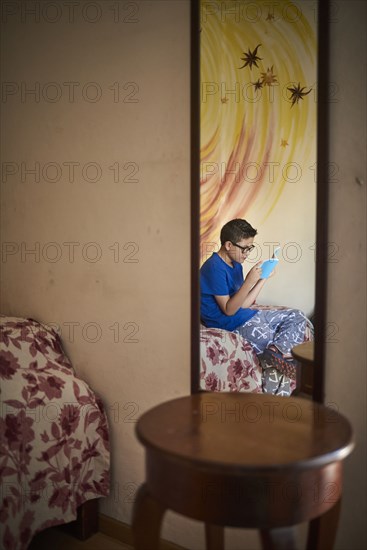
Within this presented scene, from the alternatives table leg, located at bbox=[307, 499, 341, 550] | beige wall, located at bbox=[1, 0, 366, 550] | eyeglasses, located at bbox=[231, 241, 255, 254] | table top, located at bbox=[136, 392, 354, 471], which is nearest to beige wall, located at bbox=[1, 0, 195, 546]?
beige wall, located at bbox=[1, 0, 366, 550]

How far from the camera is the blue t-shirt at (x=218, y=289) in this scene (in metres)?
1.62

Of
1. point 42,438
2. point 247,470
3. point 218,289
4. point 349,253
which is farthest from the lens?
point 42,438

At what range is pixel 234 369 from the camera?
1645 millimetres

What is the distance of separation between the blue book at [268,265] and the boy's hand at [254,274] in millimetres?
11

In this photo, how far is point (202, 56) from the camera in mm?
1640

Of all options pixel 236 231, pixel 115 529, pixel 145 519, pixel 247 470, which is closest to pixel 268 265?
pixel 236 231

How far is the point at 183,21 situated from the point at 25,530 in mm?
2021

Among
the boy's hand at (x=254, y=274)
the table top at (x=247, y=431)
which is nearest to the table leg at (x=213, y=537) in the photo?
the table top at (x=247, y=431)

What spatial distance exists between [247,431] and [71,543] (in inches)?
50.2

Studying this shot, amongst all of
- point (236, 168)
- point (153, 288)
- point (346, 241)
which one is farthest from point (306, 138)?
point (153, 288)

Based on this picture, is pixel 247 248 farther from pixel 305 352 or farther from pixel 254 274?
pixel 305 352

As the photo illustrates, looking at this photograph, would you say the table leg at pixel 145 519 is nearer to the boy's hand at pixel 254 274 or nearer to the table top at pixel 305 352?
the table top at pixel 305 352

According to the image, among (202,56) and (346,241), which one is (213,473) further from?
(202,56)

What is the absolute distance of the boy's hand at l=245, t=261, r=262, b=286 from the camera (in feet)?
5.16
